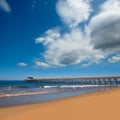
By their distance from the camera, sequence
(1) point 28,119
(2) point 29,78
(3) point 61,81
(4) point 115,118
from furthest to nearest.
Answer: (2) point 29,78 → (3) point 61,81 → (1) point 28,119 → (4) point 115,118

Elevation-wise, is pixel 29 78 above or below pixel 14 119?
above

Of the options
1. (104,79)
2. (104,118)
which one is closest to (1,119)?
(104,118)

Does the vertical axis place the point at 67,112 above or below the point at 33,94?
below

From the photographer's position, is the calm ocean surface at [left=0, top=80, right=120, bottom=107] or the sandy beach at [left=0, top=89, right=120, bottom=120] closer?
the sandy beach at [left=0, top=89, right=120, bottom=120]

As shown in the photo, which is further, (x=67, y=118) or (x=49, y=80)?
(x=49, y=80)

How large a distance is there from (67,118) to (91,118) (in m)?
0.81

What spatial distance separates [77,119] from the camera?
559 centimetres

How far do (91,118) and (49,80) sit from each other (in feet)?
359

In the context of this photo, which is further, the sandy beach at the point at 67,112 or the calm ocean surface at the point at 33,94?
the calm ocean surface at the point at 33,94

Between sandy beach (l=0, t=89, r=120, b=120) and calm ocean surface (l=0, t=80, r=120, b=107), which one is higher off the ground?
calm ocean surface (l=0, t=80, r=120, b=107)

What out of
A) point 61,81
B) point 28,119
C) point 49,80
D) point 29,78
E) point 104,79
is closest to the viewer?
point 28,119

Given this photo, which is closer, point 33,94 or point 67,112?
point 67,112

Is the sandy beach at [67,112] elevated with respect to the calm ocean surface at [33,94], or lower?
lower

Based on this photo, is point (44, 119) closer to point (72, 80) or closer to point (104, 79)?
point (104, 79)
